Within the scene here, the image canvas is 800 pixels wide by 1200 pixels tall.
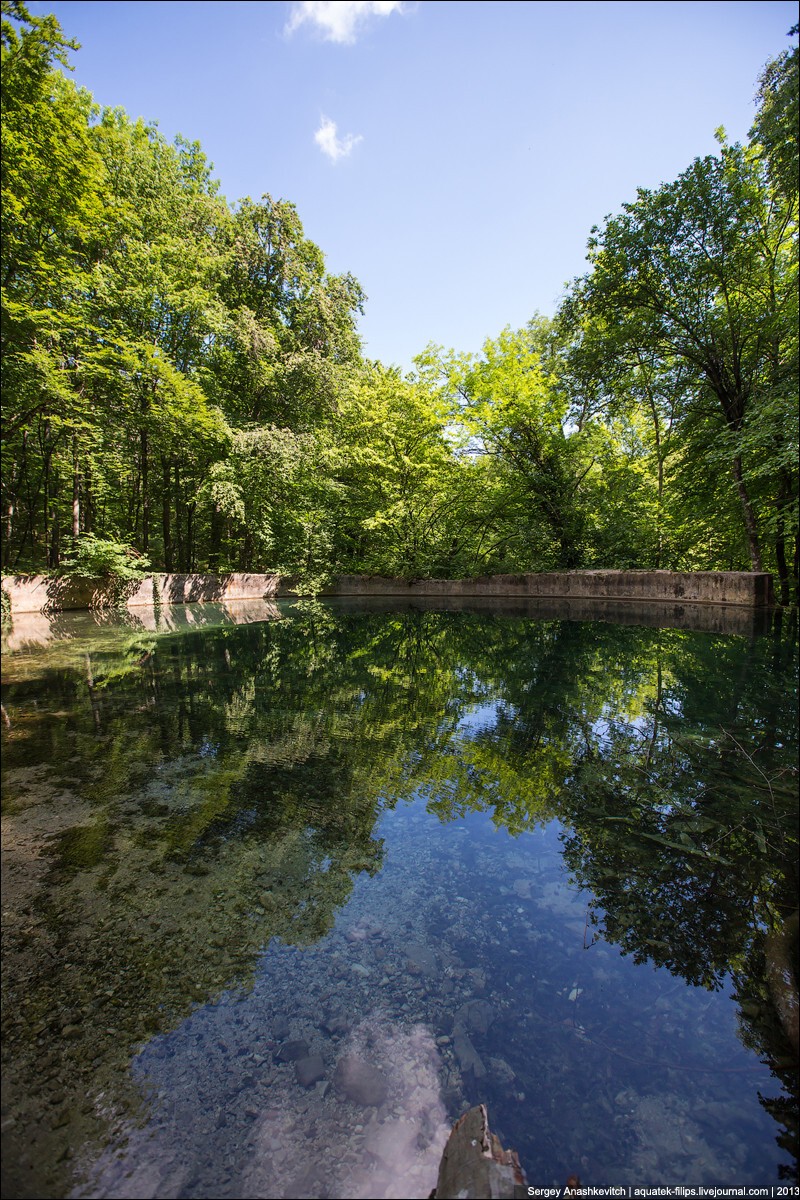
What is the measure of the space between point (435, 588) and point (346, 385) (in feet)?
34.8

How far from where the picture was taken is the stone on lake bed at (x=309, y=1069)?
148 cm

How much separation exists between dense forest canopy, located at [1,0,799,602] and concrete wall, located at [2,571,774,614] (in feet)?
2.37

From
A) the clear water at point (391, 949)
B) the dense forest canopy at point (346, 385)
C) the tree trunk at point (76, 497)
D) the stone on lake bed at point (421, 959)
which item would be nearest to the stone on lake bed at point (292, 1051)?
the clear water at point (391, 949)

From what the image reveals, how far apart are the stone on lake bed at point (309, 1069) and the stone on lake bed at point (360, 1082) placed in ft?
0.17

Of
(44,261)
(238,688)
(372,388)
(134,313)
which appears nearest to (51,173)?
(44,261)

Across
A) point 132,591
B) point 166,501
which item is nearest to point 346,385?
point 166,501

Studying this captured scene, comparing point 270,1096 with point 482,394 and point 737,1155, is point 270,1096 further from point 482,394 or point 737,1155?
point 482,394

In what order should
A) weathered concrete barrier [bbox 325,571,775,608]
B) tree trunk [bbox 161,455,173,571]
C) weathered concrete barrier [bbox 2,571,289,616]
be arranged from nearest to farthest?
weathered concrete barrier [bbox 325,571,775,608] < weathered concrete barrier [bbox 2,571,289,616] < tree trunk [bbox 161,455,173,571]

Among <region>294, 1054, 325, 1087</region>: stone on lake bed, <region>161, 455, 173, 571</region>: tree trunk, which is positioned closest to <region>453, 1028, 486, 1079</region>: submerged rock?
<region>294, 1054, 325, 1087</region>: stone on lake bed

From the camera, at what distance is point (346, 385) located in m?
22.7

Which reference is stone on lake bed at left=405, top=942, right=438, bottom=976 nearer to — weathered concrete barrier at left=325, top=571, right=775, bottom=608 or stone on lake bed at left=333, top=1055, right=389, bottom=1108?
stone on lake bed at left=333, top=1055, right=389, bottom=1108

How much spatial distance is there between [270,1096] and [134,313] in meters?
21.2

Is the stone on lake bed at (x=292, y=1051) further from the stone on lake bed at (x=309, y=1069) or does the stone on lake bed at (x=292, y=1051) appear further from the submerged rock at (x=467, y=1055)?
the submerged rock at (x=467, y=1055)

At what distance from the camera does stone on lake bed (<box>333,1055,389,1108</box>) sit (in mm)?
1426
